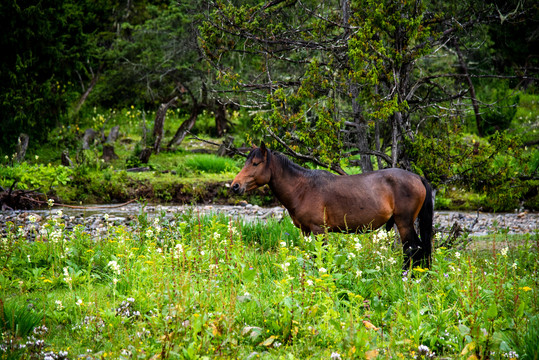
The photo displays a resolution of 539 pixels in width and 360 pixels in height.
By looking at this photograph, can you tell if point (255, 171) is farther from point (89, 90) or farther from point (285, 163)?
point (89, 90)

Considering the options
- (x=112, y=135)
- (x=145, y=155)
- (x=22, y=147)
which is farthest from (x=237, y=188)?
(x=112, y=135)

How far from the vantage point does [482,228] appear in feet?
38.1

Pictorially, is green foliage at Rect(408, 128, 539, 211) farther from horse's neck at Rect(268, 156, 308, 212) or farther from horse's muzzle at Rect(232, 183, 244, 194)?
horse's muzzle at Rect(232, 183, 244, 194)

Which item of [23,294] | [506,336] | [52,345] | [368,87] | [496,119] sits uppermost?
[368,87]

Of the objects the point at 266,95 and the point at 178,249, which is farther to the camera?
the point at 266,95

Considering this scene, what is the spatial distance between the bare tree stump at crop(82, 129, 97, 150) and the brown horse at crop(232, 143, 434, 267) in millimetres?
12529

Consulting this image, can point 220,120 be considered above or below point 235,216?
below

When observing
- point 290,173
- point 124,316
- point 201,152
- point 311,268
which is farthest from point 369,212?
point 201,152

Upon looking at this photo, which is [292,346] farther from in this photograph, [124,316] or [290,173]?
[290,173]

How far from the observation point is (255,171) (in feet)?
21.6

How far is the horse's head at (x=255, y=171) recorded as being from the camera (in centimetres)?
654

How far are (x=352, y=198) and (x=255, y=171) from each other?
1.33 metres

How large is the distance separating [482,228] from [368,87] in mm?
6128

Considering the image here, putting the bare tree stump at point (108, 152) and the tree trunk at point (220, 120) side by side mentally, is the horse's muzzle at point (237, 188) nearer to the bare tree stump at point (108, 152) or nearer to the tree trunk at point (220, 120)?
the bare tree stump at point (108, 152)
